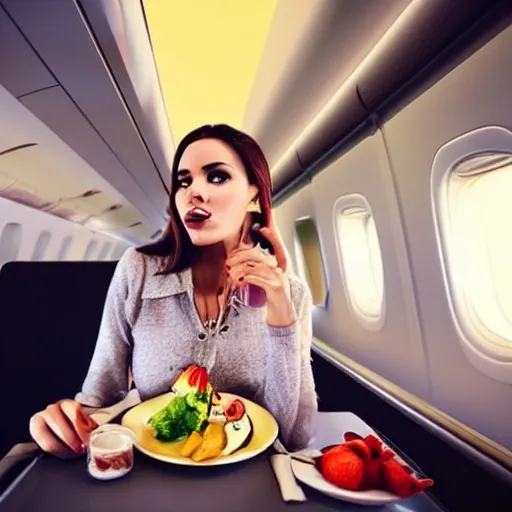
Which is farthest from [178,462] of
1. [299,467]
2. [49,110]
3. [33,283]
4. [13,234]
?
[13,234]

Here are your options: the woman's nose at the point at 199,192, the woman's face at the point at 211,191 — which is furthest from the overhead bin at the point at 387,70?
the woman's nose at the point at 199,192

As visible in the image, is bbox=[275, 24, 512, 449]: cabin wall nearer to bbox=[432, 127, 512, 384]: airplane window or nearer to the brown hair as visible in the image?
bbox=[432, 127, 512, 384]: airplane window

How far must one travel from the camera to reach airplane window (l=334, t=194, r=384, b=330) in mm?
2344

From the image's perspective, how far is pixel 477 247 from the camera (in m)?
1.55

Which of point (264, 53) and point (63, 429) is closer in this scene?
point (63, 429)

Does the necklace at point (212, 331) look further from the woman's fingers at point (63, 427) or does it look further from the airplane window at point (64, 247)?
the airplane window at point (64, 247)

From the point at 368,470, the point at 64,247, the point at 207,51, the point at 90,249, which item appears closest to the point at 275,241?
the point at 368,470

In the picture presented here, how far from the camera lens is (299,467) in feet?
2.97

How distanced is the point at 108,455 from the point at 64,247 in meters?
2.60

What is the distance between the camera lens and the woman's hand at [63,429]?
94cm

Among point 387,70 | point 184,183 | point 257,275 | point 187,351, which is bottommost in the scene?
point 187,351

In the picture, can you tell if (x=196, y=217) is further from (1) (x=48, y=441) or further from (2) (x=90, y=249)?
(2) (x=90, y=249)

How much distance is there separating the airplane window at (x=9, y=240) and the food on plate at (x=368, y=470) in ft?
6.95

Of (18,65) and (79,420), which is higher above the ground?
(18,65)
